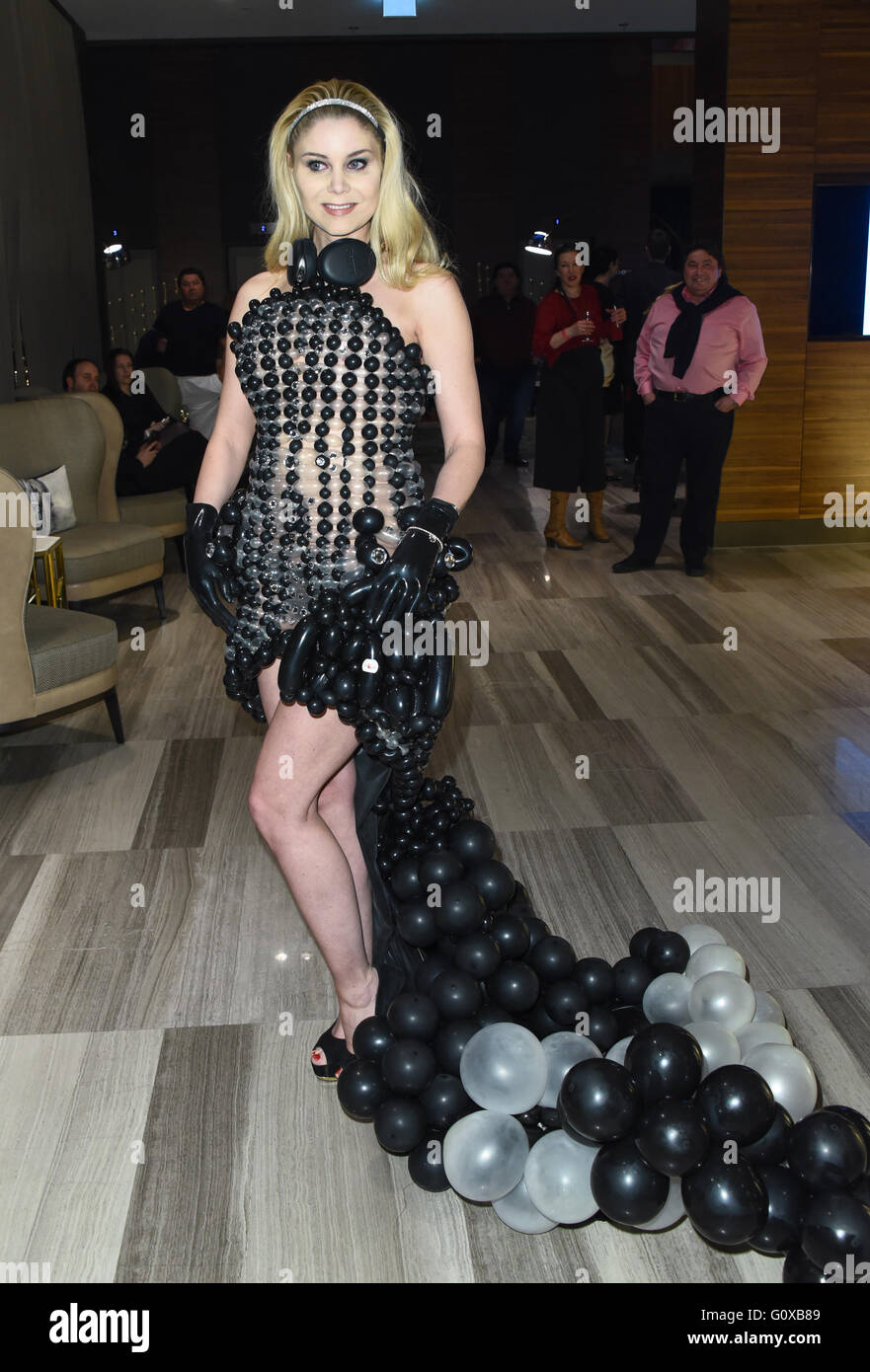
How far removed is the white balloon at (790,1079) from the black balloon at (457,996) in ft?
1.42

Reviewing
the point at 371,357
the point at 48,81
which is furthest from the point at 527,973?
the point at 48,81

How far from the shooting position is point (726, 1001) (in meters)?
2.02

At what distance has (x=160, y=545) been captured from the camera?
5613 millimetres

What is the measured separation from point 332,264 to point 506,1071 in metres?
1.24

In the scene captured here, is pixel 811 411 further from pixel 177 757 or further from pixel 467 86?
pixel 467 86

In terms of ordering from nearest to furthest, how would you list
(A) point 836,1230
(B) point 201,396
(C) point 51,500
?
(A) point 836,1230 < (C) point 51,500 < (B) point 201,396

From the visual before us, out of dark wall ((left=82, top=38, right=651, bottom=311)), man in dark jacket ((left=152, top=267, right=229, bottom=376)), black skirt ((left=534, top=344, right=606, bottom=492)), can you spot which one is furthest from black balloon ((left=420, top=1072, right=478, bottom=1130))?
dark wall ((left=82, top=38, right=651, bottom=311))

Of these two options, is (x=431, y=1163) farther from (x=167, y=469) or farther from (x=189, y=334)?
(x=189, y=334)

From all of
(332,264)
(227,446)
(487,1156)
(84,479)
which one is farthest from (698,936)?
(84,479)

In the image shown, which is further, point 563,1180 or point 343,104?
point 343,104

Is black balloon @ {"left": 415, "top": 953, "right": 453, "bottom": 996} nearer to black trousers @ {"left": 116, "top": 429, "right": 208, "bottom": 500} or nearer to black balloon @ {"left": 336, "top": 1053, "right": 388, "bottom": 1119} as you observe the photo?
black balloon @ {"left": 336, "top": 1053, "right": 388, "bottom": 1119}

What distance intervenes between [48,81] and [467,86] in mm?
4300

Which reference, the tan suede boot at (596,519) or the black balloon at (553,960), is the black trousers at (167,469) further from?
the black balloon at (553,960)

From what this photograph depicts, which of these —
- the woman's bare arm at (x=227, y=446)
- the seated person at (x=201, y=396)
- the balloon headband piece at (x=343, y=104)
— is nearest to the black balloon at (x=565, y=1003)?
the woman's bare arm at (x=227, y=446)
